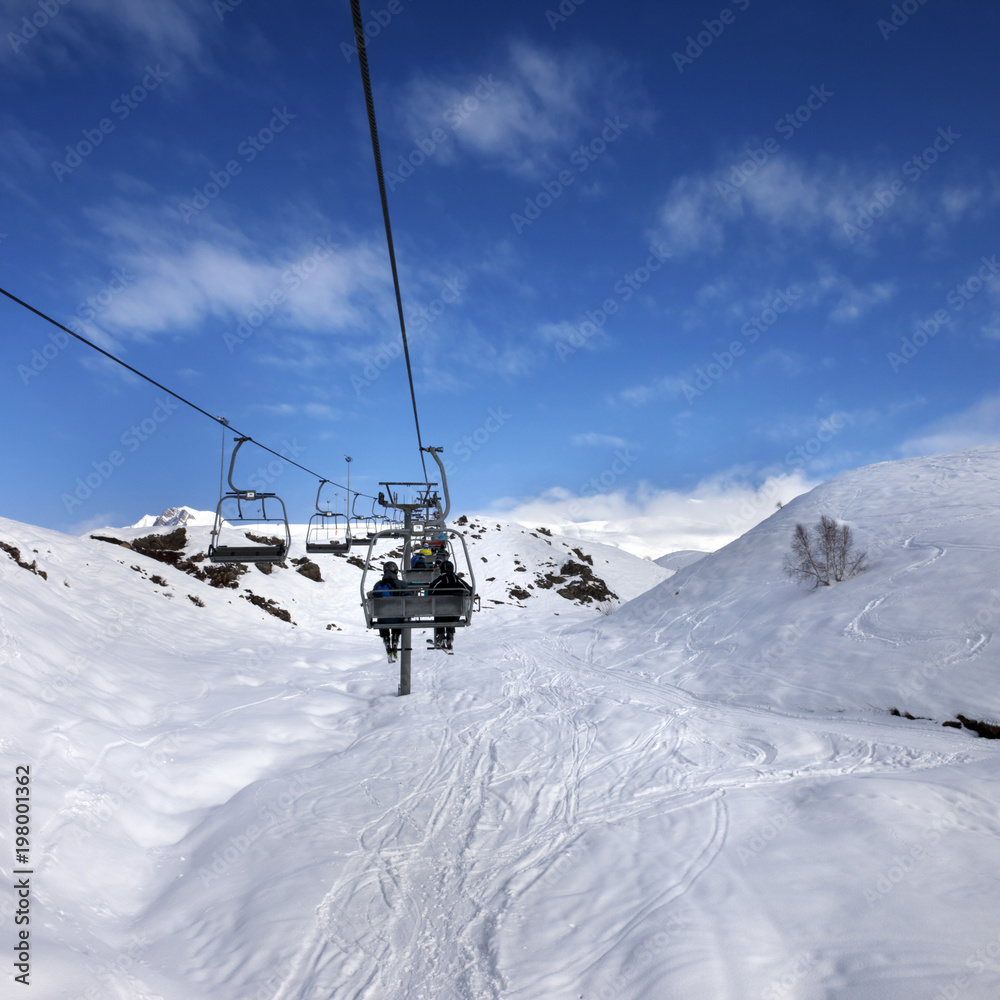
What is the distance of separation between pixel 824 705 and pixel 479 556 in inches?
1714

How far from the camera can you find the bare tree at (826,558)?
70.9 feet

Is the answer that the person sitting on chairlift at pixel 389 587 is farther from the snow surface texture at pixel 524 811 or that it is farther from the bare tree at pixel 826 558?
the bare tree at pixel 826 558

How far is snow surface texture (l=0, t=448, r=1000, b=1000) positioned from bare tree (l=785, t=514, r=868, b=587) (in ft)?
2.77

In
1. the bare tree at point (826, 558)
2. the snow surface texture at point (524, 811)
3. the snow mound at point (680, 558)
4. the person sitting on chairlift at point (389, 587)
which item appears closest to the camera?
the snow surface texture at point (524, 811)

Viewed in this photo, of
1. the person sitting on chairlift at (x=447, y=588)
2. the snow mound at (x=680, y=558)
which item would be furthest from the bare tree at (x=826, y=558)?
the snow mound at (x=680, y=558)

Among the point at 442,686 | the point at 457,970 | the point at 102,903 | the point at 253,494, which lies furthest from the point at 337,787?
the point at 442,686

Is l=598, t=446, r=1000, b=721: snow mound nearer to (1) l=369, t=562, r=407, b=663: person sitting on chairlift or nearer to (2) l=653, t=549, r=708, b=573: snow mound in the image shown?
(1) l=369, t=562, r=407, b=663: person sitting on chairlift

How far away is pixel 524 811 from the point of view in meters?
9.05

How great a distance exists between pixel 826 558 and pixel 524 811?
18.2 meters

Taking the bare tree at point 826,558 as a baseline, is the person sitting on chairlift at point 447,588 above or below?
below

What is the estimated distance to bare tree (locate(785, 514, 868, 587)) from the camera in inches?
851

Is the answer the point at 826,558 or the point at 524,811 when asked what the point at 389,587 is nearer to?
the point at 524,811

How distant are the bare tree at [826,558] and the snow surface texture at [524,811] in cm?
85

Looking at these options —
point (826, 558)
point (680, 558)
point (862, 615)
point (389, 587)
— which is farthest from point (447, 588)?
point (680, 558)
